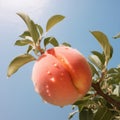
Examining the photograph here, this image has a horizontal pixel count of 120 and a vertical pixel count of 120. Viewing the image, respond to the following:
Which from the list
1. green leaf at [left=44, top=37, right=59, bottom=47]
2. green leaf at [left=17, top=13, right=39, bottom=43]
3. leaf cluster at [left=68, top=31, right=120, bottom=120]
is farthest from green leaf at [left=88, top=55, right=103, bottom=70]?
green leaf at [left=17, top=13, right=39, bottom=43]

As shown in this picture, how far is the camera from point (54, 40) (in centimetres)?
140

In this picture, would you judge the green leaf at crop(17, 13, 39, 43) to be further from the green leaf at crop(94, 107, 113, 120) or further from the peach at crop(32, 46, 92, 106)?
the green leaf at crop(94, 107, 113, 120)

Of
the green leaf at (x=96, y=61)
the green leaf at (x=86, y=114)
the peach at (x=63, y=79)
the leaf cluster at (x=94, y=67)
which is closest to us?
the peach at (x=63, y=79)

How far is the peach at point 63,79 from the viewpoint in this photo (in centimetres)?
99

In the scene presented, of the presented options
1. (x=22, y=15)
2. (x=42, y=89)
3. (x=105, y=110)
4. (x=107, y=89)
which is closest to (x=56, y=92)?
(x=42, y=89)

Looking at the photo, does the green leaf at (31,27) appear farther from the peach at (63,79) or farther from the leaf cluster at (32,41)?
the peach at (63,79)

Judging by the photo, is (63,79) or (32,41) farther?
(32,41)

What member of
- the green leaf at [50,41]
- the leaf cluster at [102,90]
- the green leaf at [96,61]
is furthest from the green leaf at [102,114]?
the green leaf at [50,41]

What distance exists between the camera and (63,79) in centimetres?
98

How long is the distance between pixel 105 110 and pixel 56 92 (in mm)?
555

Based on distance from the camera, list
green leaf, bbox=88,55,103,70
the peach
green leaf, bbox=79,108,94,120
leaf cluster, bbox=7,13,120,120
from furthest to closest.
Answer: green leaf, bbox=79,108,94,120 < green leaf, bbox=88,55,103,70 < leaf cluster, bbox=7,13,120,120 < the peach

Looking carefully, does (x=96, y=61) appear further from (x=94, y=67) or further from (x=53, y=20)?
(x=53, y=20)

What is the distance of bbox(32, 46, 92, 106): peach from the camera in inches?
38.8

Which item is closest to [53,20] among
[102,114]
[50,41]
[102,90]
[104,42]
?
[50,41]
